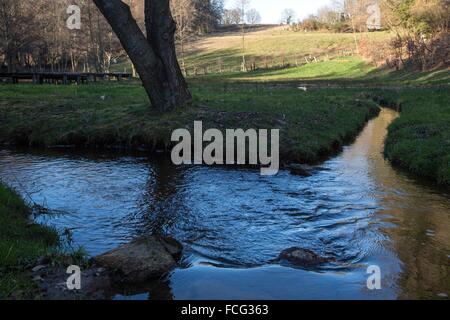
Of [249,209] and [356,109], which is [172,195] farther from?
[356,109]

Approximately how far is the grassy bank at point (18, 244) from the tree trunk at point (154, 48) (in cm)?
973

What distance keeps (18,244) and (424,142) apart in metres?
12.8

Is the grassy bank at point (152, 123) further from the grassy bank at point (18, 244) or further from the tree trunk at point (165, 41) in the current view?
the grassy bank at point (18, 244)

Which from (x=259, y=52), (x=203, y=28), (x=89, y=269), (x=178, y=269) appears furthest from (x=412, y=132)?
(x=203, y=28)

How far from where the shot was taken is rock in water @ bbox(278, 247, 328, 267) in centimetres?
749

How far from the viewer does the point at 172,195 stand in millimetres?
11656

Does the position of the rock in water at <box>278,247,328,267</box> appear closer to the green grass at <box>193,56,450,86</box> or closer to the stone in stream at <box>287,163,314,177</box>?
the stone in stream at <box>287,163,314,177</box>

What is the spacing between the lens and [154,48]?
1914cm

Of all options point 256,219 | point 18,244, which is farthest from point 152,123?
point 18,244

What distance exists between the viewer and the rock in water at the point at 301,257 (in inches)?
295

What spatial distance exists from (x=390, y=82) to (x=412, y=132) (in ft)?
99.5
